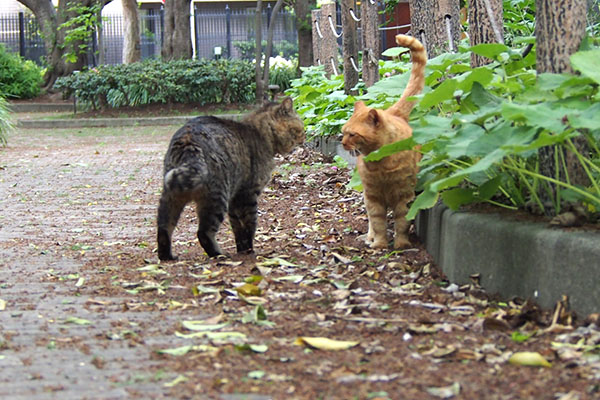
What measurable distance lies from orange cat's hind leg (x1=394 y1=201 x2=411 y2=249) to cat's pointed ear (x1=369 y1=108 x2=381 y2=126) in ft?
1.96

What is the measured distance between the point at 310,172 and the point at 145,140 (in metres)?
7.05

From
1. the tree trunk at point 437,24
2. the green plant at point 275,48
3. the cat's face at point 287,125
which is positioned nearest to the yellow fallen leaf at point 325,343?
the cat's face at point 287,125

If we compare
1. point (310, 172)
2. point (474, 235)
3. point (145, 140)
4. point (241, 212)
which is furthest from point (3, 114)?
point (474, 235)

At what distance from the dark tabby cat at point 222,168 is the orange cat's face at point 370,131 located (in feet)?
2.85

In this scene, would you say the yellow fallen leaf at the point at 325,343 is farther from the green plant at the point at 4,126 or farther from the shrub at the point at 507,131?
the green plant at the point at 4,126

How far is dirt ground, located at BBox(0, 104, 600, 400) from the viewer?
10.1 feet

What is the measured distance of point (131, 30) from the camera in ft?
89.8

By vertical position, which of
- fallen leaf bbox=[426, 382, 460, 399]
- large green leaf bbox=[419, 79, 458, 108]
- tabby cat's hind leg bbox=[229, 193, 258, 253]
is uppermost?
large green leaf bbox=[419, 79, 458, 108]

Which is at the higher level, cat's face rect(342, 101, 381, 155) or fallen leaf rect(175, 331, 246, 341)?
cat's face rect(342, 101, 381, 155)

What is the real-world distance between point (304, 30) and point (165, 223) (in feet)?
60.9

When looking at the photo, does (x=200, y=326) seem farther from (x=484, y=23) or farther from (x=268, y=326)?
(x=484, y=23)

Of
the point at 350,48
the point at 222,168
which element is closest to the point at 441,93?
the point at 222,168

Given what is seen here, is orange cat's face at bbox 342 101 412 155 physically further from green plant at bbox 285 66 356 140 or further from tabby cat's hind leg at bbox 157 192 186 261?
green plant at bbox 285 66 356 140

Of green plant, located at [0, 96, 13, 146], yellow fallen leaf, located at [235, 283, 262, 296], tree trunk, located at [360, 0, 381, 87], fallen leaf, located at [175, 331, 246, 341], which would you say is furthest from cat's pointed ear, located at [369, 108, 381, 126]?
green plant, located at [0, 96, 13, 146]
